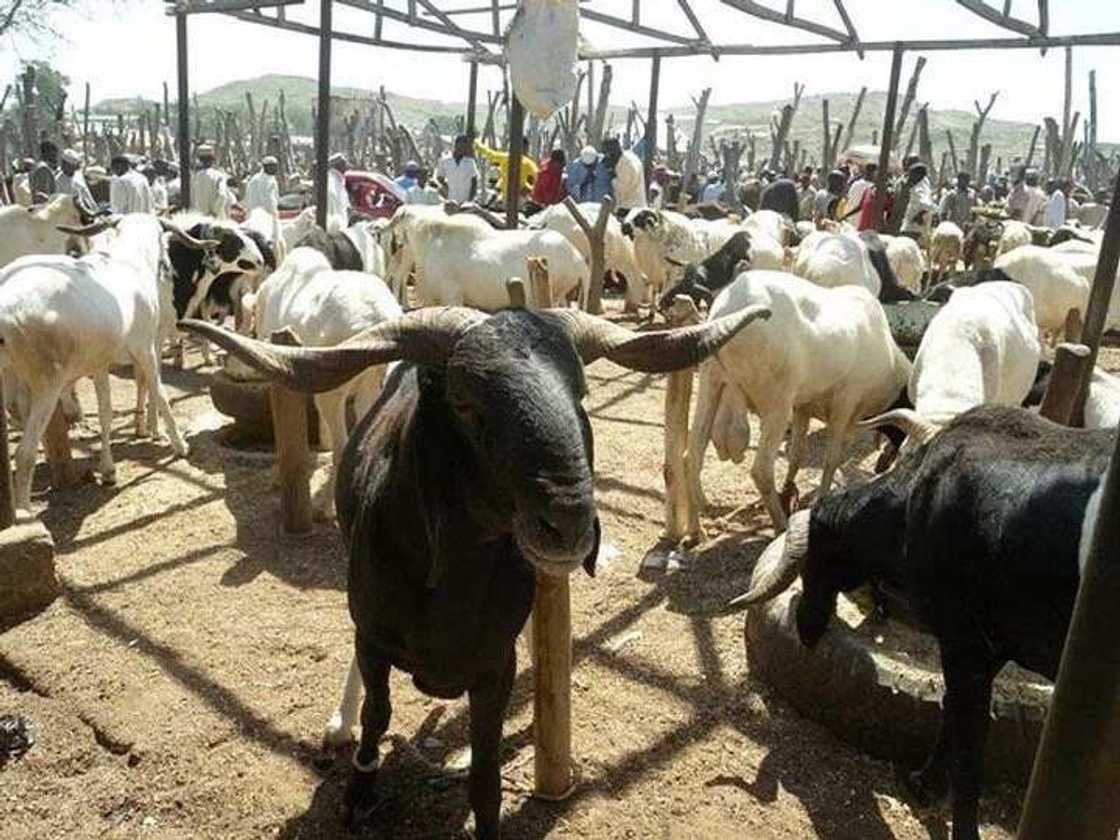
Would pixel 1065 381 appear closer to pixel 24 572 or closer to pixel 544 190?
pixel 24 572

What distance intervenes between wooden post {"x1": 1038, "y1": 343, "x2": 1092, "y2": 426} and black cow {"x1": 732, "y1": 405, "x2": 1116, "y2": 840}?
1.29 m

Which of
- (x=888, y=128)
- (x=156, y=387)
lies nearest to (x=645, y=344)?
(x=156, y=387)

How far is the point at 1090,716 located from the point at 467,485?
5.60 ft

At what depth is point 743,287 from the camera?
561 centimetres

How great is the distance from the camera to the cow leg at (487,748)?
3.07 meters

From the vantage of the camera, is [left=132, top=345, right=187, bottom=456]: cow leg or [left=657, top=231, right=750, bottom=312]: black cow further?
[left=657, top=231, right=750, bottom=312]: black cow

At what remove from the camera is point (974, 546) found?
10.0 feet

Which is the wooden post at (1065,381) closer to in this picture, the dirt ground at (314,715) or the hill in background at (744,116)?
the dirt ground at (314,715)

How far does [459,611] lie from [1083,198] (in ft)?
97.4

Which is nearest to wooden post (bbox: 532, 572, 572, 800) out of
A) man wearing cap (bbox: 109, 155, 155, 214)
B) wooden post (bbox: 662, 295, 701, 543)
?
wooden post (bbox: 662, 295, 701, 543)

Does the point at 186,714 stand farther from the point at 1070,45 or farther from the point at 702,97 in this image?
the point at 702,97

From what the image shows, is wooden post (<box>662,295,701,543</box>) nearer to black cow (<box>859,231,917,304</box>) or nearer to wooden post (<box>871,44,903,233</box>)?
black cow (<box>859,231,917,304</box>)

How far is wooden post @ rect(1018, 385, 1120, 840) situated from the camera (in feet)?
3.49

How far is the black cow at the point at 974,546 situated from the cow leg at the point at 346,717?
6.41 ft
